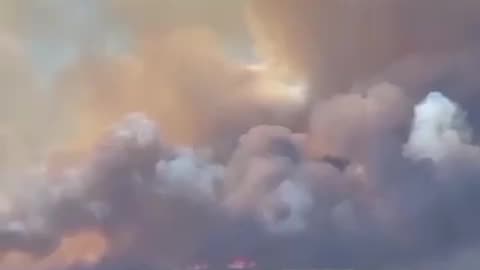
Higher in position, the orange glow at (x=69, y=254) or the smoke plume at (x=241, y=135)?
the smoke plume at (x=241, y=135)

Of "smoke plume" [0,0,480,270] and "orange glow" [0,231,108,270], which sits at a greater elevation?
"smoke plume" [0,0,480,270]

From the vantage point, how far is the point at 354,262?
5.14m

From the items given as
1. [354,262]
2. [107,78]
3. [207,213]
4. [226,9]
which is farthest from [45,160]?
[354,262]

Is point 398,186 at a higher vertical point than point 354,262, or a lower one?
higher

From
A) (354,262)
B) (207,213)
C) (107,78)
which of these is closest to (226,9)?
(107,78)

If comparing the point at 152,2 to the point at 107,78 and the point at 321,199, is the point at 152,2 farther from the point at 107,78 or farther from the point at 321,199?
the point at 321,199

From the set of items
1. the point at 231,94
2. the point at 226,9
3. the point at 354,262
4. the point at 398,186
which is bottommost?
the point at 354,262

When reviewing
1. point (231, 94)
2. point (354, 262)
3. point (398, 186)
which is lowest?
point (354, 262)

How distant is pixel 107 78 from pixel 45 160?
52 centimetres

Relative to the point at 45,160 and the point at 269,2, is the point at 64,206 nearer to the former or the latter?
the point at 45,160

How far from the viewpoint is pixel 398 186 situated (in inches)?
203

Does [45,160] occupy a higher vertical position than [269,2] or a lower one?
lower

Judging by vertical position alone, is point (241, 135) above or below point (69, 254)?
above

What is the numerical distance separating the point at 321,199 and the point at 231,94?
2.31ft
